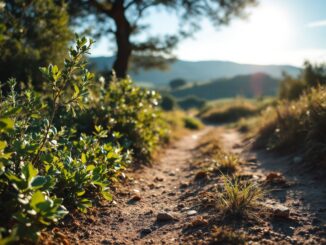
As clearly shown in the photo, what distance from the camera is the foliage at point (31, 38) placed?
689 cm

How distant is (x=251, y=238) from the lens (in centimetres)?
275

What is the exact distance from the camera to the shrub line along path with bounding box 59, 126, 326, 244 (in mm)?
2969

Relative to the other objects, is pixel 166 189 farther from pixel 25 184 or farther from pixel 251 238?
A: pixel 25 184

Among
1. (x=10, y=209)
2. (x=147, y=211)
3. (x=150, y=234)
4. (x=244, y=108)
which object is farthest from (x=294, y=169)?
(x=244, y=108)

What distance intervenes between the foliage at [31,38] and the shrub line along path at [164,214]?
362 centimetres

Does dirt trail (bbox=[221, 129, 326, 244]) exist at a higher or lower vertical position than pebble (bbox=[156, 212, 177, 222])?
higher

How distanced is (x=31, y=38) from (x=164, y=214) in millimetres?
5464

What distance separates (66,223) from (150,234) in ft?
2.47

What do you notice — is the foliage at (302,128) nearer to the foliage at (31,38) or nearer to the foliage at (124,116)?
the foliage at (124,116)

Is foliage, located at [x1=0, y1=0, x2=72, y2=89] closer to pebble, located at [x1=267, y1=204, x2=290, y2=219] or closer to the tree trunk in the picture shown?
pebble, located at [x1=267, y1=204, x2=290, y2=219]

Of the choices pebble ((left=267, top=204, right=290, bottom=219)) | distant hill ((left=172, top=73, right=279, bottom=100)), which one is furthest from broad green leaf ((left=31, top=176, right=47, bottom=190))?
distant hill ((left=172, top=73, right=279, bottom=100))

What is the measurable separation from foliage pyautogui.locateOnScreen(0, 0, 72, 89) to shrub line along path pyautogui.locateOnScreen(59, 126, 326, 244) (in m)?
3.62

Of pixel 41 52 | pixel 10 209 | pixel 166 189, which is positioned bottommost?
pixel 166 189

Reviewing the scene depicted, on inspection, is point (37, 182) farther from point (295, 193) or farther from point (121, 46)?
point (121, 46)
